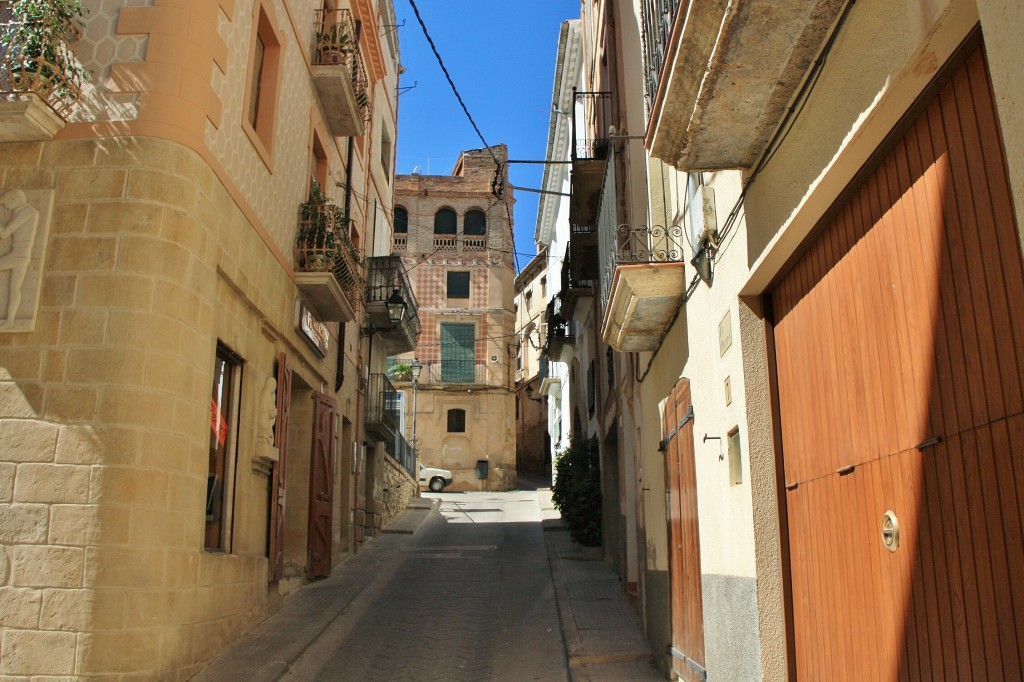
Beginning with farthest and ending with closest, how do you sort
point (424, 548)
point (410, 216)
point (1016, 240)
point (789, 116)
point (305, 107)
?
point (410, 216), point (424, 548), point (305, 107), point (789, 116), point (1016, 240)

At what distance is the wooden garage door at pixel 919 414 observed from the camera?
2742 mm

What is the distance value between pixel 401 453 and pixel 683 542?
17.8 m

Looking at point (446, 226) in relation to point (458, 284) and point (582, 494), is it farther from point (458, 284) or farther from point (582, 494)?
point (582, 494)

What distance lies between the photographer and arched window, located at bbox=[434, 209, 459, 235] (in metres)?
40.0

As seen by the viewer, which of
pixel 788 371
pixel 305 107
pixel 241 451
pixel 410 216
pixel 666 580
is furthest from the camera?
pixel 410 216

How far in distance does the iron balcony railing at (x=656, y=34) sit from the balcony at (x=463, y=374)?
31.6 metres

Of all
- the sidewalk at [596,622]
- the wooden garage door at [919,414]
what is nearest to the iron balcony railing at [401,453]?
the sidewalk at [596,622]

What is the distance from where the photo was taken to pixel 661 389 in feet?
28.3

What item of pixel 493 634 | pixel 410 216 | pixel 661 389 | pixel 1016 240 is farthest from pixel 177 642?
pixel 410 216

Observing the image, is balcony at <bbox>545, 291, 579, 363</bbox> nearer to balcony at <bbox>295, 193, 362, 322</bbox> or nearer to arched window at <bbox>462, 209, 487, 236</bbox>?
balcony at <bbox>295, 193, 362, 322</bbox>

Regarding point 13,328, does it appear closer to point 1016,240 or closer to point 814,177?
point 814,177

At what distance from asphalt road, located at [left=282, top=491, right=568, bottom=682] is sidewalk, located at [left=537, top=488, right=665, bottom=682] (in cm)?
18

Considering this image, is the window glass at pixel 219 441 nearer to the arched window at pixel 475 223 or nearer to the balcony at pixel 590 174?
the balcony at pixel 590 174

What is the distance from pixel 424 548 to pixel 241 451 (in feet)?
26.4
